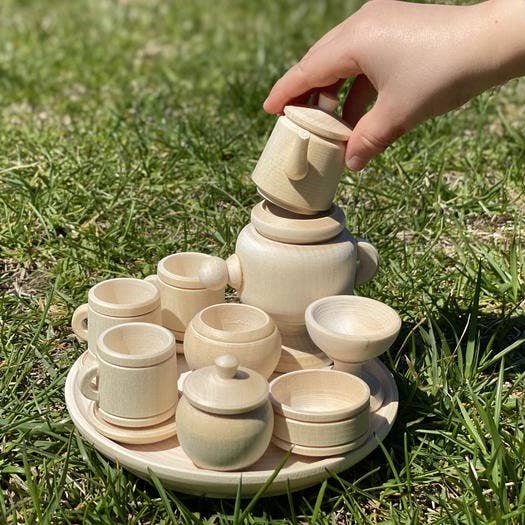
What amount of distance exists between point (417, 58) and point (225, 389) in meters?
0.62

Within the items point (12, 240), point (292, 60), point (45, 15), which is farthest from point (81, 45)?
point (12, 240)

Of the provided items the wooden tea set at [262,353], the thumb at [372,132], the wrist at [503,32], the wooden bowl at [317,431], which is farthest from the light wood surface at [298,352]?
the wrist at [503,32]

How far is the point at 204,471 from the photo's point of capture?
134 centimetres

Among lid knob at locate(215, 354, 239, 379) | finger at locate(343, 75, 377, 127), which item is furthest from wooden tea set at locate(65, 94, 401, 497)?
finger at locate(343, 75, 377, 127)

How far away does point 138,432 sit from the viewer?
1414mm

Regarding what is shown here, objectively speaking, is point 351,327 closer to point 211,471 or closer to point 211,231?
point 211,471

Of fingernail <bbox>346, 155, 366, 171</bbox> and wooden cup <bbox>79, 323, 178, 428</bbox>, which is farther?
fingernail <bbox>346, 155, 366, 171</bbox>

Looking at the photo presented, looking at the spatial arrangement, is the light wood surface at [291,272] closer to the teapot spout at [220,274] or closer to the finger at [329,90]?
the teapot spout at [220,274]

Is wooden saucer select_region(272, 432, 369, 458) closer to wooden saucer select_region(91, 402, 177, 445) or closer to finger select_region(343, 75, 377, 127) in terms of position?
wooden saucer select_region(91, 402, 177, 445)

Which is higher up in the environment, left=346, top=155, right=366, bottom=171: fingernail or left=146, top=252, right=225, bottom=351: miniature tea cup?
left=346, top=155, right=366, bottom=171: fingernail

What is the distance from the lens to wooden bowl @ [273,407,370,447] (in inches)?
53.7

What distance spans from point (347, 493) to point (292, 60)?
2.19 meters

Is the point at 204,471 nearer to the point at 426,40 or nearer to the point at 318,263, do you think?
the point at 318,263

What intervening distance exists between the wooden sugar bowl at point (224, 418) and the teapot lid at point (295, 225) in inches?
10.4
